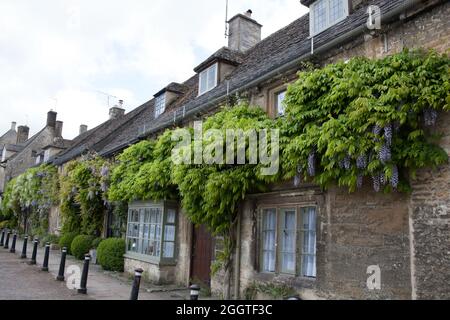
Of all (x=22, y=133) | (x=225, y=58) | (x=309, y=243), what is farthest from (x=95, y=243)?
(x=22, y=133)

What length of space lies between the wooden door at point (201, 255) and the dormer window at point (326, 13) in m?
6.37

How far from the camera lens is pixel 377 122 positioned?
5918mm

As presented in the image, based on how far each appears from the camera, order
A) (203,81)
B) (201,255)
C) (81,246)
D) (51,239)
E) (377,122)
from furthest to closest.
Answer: (51,239), (81,246), (203,81), (201,255), (377,122)

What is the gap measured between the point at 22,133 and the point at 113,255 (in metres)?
42.6

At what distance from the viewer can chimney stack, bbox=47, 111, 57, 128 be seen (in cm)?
3984

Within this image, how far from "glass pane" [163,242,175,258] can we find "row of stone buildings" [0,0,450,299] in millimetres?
32

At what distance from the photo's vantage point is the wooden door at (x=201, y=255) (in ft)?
37.0

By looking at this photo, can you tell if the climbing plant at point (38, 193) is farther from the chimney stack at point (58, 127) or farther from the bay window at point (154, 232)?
the bay window at point (154, 232)

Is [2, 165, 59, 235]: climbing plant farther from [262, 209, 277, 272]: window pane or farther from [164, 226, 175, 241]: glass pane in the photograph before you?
[262, 209, 277, 272]: window pane

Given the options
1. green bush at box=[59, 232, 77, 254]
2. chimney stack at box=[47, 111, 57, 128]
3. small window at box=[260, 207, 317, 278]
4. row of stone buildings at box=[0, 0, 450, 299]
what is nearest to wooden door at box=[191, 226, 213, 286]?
row of stone buildings at box=[0, 0, 450, 299]

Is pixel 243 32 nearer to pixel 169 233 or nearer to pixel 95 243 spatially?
pixel 169 233

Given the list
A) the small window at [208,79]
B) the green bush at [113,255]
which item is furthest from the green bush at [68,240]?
the small window at [208,79]
